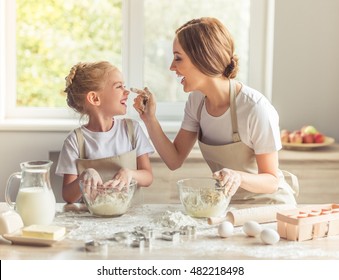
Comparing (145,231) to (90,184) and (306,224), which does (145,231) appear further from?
(306,224)

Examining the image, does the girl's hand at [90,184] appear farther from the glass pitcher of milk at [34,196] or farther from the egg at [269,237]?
the egg at [269,237]

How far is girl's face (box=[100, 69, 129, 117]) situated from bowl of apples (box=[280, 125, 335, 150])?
1.29 m

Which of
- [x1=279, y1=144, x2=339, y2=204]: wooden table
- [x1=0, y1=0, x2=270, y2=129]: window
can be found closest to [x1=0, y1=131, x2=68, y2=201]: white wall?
[x1=0, y1=0, x2=270, y2=129]: window

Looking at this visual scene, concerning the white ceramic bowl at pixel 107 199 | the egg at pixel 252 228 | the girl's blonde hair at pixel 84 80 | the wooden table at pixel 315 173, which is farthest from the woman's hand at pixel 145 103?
the wooden table at pixel 315 173

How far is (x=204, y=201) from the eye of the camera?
2.00 meters

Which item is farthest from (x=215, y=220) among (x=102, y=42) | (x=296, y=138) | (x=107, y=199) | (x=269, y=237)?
(x=102, y=42)

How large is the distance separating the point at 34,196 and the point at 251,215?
2.06ft

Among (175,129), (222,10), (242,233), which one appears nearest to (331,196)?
(175,129)

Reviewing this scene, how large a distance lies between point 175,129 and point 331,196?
0.91 m

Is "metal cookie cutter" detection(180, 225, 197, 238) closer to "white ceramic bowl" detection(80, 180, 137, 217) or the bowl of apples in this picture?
"white ceramic bowl" detection(80, 180, 137, 217)

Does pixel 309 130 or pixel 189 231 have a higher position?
pixel 309 130

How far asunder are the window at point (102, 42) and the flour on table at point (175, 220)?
1900 mm

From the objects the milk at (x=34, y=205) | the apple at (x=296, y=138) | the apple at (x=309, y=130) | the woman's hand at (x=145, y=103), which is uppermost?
the woman's hand at (x=145, y=103)

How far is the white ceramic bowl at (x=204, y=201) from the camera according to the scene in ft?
6.56
